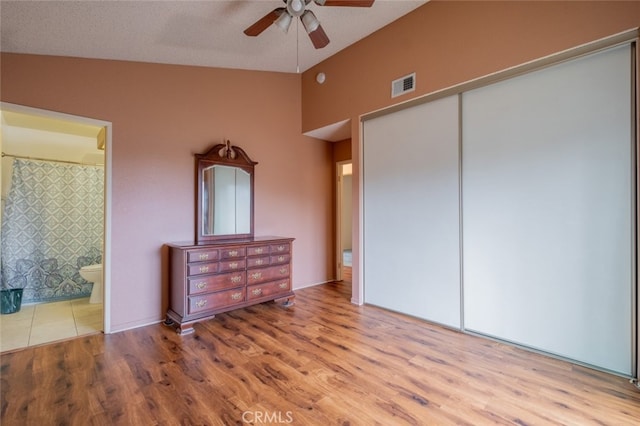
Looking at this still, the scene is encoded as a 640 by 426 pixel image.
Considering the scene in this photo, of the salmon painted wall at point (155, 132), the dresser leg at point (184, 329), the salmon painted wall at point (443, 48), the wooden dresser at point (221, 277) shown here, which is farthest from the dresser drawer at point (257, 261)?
the salmon painted wall at point (443, 48)

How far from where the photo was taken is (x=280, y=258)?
362 cm

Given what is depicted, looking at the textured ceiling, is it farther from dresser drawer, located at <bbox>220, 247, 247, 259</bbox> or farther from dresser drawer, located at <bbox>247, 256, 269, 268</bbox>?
dresser drawer, located at <bbox>247, 256, 269, 268</bbox>

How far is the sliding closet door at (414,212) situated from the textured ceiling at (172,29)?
3.62ft

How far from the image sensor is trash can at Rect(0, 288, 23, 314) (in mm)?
3355

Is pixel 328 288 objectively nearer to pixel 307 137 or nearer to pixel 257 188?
pixel 257 188

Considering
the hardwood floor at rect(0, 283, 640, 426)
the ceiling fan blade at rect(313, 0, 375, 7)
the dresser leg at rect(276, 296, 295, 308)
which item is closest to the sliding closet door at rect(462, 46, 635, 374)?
the hardwood floor at rect(0, 283, 640, 426)

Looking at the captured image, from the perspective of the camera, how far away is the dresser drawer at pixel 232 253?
3.11 m

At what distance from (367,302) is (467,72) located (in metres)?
2.77

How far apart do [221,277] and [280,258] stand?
778mm

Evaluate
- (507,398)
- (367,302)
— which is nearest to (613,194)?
(507,398)

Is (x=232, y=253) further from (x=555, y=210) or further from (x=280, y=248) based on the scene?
(x=555, y=210)

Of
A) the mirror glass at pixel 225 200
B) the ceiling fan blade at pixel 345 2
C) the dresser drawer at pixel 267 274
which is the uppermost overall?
the ceiling fan blade at pixel 345 2

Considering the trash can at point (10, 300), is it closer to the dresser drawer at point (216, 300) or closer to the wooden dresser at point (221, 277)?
the wooden dresser at point (221, 277)

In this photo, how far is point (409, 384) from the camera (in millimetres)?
2002
